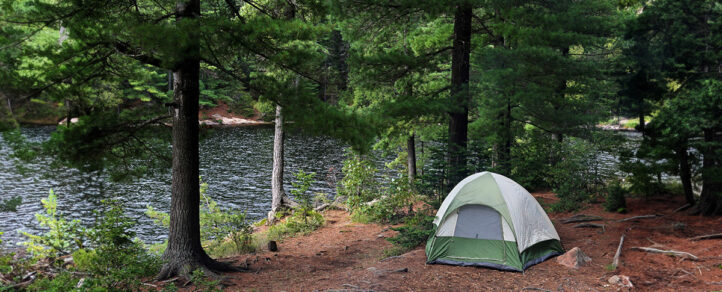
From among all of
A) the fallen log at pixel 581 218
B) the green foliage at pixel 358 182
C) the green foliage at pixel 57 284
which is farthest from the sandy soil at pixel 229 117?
the green foliage at pixel 57 284

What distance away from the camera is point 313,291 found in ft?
21.7

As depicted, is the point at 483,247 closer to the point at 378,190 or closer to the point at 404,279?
the point at 404,279

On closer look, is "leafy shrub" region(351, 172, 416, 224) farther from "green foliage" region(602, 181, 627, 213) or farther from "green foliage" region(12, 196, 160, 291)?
"green foliage" region(12, 196, 160, 291)

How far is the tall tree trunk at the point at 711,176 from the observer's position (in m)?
8.91

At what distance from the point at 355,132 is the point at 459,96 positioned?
4.32 meters

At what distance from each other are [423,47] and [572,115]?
4.95 metres

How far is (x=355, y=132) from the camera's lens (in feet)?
23.3

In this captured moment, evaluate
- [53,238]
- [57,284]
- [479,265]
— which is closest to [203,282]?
[57,284]

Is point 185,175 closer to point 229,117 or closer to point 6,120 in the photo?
point 6,120

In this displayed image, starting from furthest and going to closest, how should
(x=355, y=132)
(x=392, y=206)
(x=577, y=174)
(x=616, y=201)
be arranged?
(x=577, y=174), (x=392, y=206), (x=616, y=201), (x=355, y=132)

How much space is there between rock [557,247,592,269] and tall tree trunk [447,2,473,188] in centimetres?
308

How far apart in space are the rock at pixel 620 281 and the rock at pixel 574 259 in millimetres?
811

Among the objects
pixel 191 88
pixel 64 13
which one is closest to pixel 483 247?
pixel 191 88

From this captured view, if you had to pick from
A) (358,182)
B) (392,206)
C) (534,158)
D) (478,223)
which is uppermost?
(534,158)
